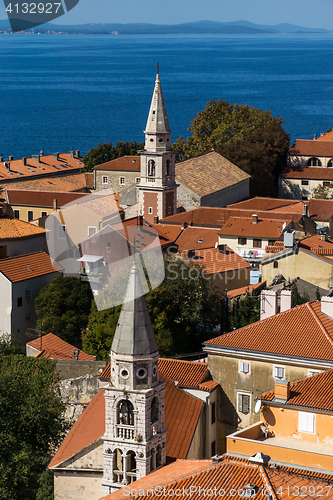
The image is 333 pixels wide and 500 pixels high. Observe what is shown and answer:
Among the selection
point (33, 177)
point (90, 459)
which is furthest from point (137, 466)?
point (33, 177)

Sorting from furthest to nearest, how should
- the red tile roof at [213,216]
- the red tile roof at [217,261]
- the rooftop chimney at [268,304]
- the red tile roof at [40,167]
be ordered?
the red tile roof at [40,167], the red tile roof at [213,216], the red tile roof at [217,261], the rooftop chimney at [268,304]

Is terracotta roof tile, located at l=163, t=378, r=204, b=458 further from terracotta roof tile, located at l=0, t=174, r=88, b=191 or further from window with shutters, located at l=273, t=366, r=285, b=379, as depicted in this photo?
terracotta roof tile, located at l=0, t=174, r=88, b=191

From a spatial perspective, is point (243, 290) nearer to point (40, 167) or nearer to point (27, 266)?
point (27, 266)

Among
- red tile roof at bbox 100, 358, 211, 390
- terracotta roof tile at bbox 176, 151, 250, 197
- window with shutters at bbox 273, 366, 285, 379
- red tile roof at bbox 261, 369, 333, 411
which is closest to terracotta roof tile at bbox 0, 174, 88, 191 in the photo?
terracotta roof tile at bbox 176, 151, 250, 197

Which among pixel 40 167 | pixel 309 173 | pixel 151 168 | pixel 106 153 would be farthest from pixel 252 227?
pixel 40 167

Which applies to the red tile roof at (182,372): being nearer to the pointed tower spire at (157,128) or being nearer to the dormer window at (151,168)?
the dormer window at (151,168)

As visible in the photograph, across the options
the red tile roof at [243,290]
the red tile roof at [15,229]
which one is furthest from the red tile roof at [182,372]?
the red tile roof at [15,229]

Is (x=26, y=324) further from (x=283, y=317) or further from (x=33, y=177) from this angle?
(x=33, y=177)
